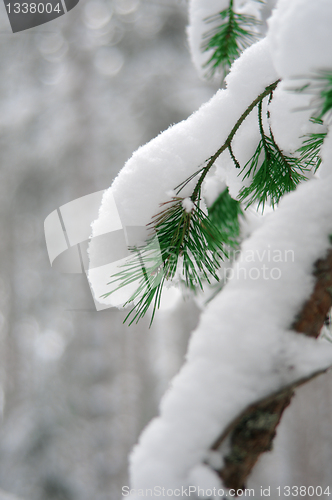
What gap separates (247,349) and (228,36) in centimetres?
66

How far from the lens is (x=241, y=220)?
809mm

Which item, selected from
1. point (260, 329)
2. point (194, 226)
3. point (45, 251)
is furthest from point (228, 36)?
point (45, 251)

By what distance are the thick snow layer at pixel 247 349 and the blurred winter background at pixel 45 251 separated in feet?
8.76

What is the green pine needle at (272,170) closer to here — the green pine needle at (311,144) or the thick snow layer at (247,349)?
the green pine needle at (311,144)

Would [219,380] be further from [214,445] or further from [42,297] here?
[42,297]

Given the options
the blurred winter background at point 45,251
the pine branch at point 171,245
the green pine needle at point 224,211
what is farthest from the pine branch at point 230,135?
the blurred winter background at point 45,251

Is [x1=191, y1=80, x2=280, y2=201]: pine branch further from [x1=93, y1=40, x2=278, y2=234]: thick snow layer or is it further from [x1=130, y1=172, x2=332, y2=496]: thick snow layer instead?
[x1=130, y1=172, x2=332, y2=496]: thick snow layer

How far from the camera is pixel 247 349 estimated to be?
249mm

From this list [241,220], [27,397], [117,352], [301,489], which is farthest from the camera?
[117,352]

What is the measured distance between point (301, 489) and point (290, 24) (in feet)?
8.74

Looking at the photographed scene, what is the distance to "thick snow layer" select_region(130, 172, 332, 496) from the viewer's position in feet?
0.77

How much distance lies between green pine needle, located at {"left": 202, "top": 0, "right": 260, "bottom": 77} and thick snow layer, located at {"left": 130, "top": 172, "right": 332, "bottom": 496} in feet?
1.66

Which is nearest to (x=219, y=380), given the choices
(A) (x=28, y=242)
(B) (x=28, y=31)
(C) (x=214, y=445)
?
(C) (x=214, y=445)

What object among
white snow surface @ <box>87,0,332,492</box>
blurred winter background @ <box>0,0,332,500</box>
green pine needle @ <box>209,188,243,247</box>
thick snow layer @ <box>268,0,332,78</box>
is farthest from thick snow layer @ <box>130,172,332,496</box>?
blurred winter background @ <box>0,0,332,500</box>
